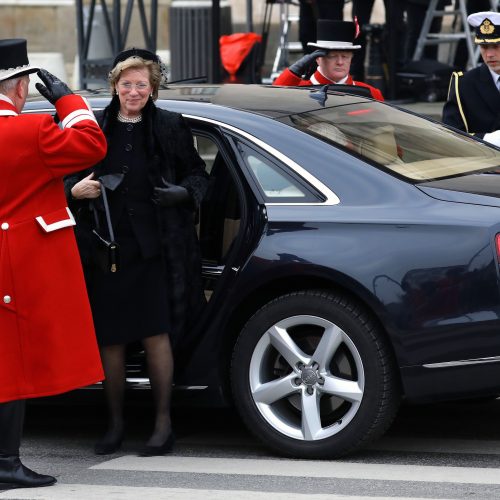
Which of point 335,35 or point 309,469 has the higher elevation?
point 335,35

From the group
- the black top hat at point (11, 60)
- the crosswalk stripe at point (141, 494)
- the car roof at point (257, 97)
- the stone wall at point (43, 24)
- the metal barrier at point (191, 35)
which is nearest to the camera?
the crosswalk stripe at point (141, 494)

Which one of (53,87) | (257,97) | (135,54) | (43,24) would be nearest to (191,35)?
(43,24)

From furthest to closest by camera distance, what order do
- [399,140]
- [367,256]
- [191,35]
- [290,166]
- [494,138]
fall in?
[191,35]
[494,138]
[399,140]
[290,166]
[367,256]

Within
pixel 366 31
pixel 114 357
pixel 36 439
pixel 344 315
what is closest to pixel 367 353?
pixel 344 315

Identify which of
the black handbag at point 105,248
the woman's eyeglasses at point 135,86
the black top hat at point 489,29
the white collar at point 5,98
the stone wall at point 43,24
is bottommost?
the stone wall at point 43,24

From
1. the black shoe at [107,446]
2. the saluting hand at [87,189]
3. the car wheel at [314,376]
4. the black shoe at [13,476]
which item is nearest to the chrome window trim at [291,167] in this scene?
the car wheel at [314,376]

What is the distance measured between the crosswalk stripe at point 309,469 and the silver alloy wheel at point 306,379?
14 cm

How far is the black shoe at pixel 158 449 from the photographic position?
6461 mm

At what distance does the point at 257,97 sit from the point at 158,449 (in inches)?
62.7

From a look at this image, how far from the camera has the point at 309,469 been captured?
6082mm

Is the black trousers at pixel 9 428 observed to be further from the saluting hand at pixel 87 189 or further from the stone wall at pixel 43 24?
the stone wall at pixel 43 24

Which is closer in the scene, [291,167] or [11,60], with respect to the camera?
[11,60]

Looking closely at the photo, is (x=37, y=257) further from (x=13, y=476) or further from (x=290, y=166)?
(x=290, y=166)

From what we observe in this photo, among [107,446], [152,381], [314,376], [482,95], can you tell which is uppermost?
[482,95]
